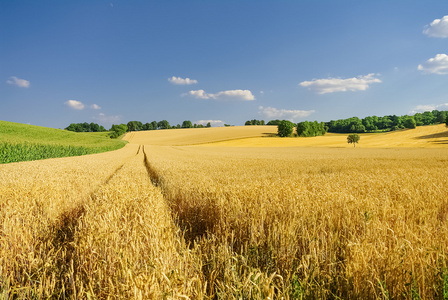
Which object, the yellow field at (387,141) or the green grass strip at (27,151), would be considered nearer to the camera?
the green grass strip at (27,151)

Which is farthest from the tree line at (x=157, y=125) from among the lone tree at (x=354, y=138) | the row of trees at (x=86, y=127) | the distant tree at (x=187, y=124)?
the lone tree at (x=354, y=138)

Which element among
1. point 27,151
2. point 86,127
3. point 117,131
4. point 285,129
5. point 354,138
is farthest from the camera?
point 86,127

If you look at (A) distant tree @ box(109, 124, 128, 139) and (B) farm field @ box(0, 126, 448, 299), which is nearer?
(B) farm field @ box(0, 126, 448, 299)

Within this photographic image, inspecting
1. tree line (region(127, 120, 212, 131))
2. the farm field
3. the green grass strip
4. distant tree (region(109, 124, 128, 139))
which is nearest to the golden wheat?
the farm field

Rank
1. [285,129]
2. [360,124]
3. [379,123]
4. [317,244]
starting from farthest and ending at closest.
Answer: [379,123] → [360,124] → [285,129] → [317,244]

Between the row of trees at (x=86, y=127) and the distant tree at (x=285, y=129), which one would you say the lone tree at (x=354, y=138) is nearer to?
→ the distant tree at (x=285, y=129)

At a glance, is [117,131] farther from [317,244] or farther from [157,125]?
[317,244]

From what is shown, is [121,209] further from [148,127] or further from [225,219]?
[148,127]

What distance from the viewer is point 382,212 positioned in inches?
166

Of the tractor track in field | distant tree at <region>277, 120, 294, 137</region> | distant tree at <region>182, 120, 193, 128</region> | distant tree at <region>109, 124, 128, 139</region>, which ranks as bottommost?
the tractor track in field

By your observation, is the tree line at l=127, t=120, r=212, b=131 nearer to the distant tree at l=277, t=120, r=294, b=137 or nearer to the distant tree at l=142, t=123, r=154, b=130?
the distant tree at l=142, t=123, r=154, b=130

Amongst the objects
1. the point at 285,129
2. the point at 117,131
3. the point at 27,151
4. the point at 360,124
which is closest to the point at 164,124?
the point at 117,131

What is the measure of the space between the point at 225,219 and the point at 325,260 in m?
1.92

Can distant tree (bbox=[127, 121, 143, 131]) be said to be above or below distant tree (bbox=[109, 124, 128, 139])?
above
